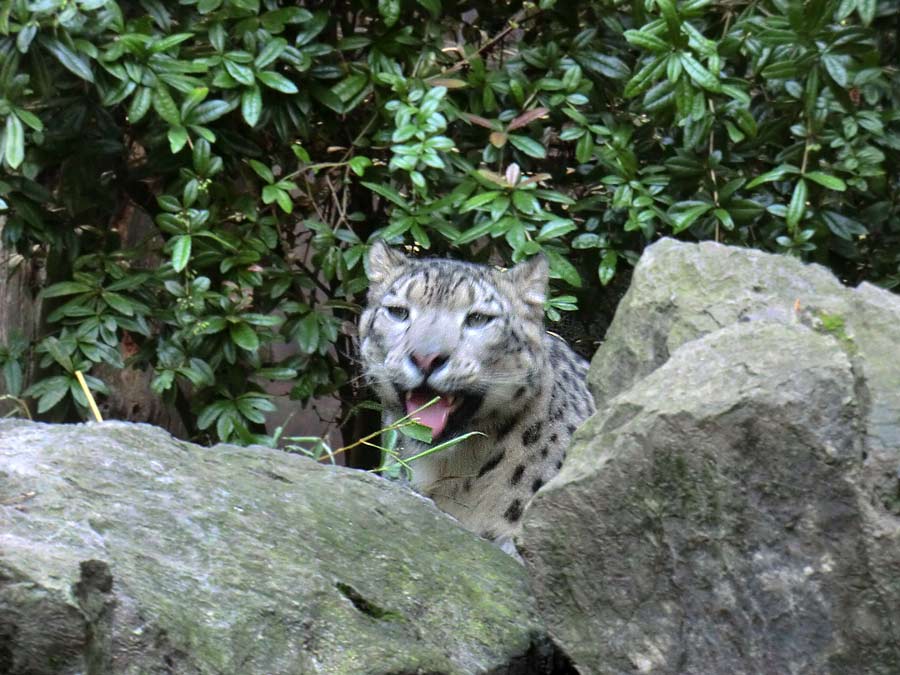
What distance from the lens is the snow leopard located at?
17.4ft

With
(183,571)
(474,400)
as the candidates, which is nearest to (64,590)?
(183,571)

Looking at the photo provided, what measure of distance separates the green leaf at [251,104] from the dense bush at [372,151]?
0.01 metres

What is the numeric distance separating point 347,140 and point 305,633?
4313mm

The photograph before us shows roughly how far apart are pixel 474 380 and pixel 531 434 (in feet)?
1.46

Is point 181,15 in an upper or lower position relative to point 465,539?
upper

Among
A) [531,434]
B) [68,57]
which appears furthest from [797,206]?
[68,57]

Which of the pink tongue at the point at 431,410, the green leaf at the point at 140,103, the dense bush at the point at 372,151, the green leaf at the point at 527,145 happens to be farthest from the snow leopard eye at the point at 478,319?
the green leaf at the point at 140,103

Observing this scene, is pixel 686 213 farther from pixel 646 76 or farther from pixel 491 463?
pixel 491 463

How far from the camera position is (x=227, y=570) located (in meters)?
3.49

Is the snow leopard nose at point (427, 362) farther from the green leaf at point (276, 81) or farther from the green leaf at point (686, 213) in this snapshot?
the green leaf at point (276, 81)

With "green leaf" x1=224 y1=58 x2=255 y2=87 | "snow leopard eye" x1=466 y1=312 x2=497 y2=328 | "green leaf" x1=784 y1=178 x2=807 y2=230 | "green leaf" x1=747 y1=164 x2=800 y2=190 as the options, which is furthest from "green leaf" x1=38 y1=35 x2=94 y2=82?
"green leaf" x1=784 y1=178 x2=807 y2=230

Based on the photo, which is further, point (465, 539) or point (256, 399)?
point (256, 399)

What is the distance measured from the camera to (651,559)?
133 inches

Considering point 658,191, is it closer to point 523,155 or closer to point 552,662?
point 523,155
